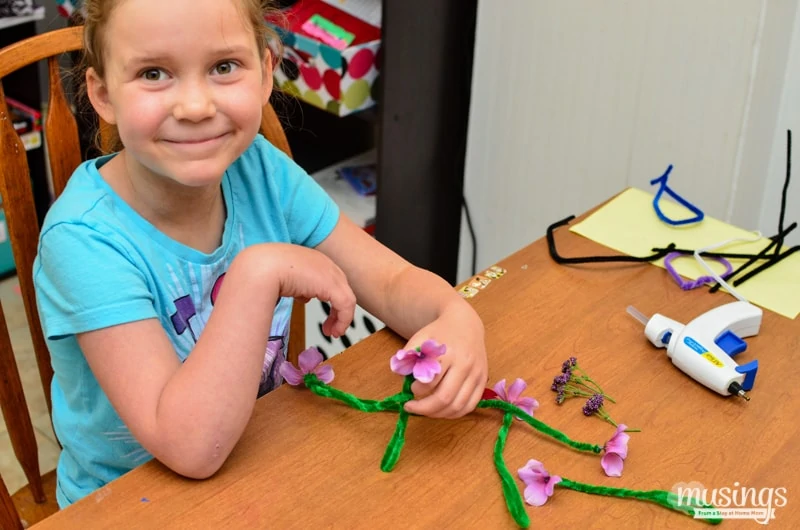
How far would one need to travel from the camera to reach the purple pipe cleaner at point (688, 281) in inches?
42.5

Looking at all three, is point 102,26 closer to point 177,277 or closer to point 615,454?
point 177,277

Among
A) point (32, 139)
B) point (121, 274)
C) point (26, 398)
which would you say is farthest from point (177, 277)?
point (32, 139)

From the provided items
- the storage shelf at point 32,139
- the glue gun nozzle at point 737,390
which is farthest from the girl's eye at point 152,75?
the storage shelf at point 32,139

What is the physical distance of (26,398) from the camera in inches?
79.9

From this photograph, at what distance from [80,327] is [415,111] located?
1121 mm

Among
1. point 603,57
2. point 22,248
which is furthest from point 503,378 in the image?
point 603,57

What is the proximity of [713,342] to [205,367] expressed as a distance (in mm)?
508

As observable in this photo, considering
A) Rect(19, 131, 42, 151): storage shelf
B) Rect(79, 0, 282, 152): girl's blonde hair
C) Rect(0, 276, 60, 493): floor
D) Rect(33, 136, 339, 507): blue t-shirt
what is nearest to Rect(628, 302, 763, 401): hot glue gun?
Rect(33, 136, 339, 507): blue t-shirt

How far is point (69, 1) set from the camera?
2.15 meters

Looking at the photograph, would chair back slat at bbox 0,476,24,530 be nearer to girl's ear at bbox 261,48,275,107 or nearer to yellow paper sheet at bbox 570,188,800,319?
girl's ear at bbox 261,48,275,107

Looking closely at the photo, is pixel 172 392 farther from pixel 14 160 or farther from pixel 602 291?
pixel 602 291

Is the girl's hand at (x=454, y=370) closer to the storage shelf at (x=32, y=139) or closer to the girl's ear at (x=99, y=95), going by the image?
the girl's ear at (x=99, y=95)

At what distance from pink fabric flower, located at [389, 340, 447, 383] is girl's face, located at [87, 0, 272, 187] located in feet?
0.84

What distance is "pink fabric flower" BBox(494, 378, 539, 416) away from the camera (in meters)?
0.87
